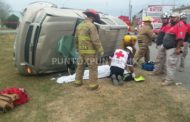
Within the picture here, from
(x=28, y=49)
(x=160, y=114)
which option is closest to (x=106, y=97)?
(x=160, y=114)

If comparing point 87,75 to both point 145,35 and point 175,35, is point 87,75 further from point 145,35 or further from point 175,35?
point 145,35

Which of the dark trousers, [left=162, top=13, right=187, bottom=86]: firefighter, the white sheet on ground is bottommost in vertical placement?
the white sheet on ground

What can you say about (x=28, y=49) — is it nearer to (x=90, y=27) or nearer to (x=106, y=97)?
(x=90, y=27)

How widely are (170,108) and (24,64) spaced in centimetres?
431

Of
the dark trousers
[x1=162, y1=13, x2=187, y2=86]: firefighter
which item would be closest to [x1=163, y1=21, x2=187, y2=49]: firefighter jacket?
[x1=162, y1=13, x2=187, y2=86]: firefighter

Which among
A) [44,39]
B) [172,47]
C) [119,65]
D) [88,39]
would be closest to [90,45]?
[88,39]

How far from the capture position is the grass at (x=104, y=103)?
5.91 meters

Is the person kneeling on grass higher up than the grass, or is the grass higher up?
the person kneeling on grass

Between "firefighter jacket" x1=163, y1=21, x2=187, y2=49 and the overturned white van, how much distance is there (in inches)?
77.8

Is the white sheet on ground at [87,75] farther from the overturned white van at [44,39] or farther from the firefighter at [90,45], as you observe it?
the firefighter at [90,45]

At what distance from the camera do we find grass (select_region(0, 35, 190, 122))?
5914 mm

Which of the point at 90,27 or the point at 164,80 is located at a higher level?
the point at 90,27

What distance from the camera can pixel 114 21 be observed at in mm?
10562

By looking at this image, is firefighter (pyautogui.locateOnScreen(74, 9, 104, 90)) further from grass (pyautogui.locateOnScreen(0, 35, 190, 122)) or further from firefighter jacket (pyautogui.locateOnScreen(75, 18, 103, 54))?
grass (pyautogui.locateOnScreen(0, 35, 190, 122))
